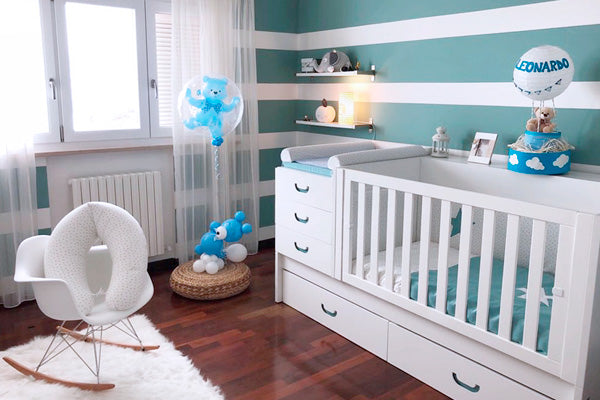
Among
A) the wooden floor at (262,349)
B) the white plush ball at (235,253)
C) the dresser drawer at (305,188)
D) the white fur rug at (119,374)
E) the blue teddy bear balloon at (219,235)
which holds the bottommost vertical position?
the wooden floor at (262,349)

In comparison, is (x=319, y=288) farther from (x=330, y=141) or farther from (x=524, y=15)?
(x=524, y=15)

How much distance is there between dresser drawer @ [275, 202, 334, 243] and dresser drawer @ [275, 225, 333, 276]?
0.03m

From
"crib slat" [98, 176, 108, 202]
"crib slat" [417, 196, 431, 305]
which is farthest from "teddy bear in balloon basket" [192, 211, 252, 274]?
"crib slat" [417, 196, 431, 305]

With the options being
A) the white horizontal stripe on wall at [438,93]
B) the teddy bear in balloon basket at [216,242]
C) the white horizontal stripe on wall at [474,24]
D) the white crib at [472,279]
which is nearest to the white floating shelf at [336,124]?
the white horizontal stripe on wall at [438,93]

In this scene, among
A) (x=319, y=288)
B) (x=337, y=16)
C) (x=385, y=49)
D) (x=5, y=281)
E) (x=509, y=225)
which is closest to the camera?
(x=509, y=225)

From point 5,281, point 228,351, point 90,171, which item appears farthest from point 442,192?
point 5,281

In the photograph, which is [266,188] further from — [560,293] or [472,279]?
[560,293]

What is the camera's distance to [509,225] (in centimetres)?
186

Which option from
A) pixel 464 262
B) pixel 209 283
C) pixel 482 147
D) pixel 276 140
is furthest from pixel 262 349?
pixel 276 140

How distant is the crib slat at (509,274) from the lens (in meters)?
1.85

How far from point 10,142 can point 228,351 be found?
64.2 inches

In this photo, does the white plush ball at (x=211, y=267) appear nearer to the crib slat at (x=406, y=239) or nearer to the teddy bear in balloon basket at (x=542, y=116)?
the crib slat at (x=406, y=239)

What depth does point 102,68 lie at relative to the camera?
3.28 m

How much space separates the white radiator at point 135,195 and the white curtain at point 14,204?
0.28 m
